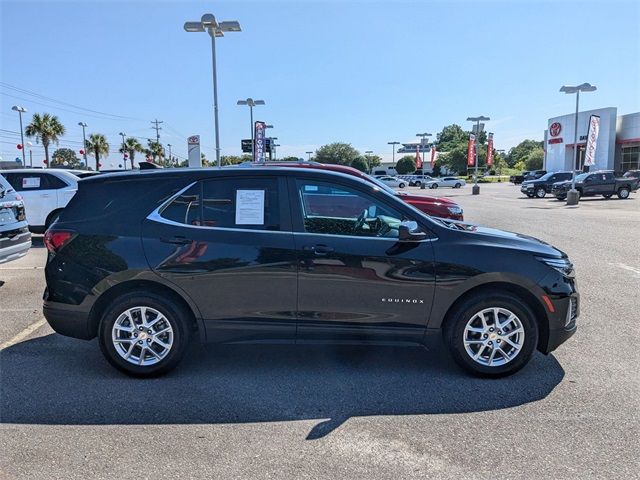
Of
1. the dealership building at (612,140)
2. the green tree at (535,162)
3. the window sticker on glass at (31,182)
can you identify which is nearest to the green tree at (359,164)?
the green tree at (535,162)

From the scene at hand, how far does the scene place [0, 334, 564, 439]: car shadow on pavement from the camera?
11.9ft

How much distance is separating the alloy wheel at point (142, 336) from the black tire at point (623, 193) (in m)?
32.8

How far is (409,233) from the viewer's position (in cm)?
399

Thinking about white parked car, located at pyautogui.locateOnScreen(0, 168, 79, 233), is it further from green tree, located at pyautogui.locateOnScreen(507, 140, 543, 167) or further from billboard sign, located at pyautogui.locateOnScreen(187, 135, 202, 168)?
green tree, located at pyautogui.locateOnScreen(507, 140, 543, 167)

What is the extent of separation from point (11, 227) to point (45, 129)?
5133 centimetres

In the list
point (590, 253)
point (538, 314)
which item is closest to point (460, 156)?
point (590, 253)

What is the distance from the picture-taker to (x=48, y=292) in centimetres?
430

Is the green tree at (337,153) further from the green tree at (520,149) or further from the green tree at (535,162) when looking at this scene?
the green tree at (520,149)

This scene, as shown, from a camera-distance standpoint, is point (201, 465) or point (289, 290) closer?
point (201, 465)

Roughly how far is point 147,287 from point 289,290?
1197 millimetres

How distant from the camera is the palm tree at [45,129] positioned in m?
51.0

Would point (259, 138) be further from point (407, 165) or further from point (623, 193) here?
point (407, 165)

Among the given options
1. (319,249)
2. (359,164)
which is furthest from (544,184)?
(359,164)

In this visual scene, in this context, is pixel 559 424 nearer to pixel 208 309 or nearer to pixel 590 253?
pixel 208 309
